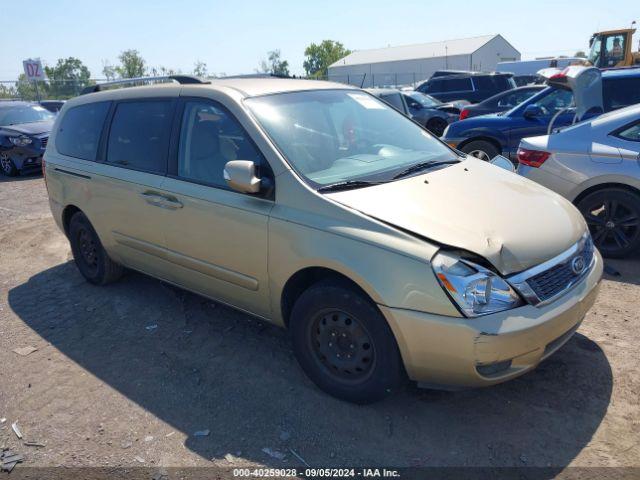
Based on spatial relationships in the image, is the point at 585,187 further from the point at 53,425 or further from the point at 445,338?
the point at 53,425

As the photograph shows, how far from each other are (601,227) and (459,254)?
338 cm

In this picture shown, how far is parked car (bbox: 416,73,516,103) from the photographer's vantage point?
60.2 ft

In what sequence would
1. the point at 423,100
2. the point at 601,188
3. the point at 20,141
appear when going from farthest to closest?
the point at 423,100 < the point at 20,141 < the point at 601,188

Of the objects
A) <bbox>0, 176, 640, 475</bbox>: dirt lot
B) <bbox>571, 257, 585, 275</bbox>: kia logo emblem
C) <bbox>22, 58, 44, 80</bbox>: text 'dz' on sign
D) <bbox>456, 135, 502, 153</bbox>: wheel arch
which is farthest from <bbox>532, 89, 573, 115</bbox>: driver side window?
<bbox>22, 58, 44, 80</bbox>: text 'dz' on sign

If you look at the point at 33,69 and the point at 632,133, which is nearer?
the point at 632,133

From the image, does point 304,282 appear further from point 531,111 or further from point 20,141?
point 20,141

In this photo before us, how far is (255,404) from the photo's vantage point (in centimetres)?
317

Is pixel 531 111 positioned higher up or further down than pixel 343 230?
higher up

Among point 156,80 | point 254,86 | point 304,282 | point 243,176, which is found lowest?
point 304,282

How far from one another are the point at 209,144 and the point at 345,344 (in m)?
1.70

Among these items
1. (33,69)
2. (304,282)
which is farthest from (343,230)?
(33,69)

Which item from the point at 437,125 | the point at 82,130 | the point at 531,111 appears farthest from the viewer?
the point at 437,125

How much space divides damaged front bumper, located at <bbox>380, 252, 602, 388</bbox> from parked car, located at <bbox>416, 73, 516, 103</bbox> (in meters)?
17.0

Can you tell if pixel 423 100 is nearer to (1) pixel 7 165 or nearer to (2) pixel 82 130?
(1) pixel 7 165
